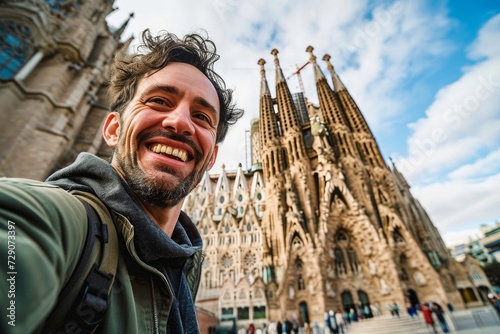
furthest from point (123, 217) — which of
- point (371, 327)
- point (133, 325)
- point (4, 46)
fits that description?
point (4, 46)

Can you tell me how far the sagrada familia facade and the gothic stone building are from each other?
0.08 metres

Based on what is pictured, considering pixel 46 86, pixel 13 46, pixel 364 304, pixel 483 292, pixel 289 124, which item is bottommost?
pixel 364 304

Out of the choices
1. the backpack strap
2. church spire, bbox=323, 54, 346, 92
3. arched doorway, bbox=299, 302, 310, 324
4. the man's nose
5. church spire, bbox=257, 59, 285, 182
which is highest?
church spire, bbox=323, 54, 346, 92

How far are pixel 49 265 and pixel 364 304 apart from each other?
16.8 metres

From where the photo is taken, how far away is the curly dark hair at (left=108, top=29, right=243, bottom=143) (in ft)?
4.78

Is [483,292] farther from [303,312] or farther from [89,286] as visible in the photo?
[89,286]

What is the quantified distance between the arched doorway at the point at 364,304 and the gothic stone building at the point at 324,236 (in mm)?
56

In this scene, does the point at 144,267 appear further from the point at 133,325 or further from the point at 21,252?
the point at 21,252

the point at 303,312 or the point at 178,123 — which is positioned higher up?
the point at 178,123

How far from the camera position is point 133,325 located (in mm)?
639

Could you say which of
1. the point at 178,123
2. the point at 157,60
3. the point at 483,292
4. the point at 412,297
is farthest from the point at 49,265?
the point at 483,292

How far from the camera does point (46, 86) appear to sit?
904 cm

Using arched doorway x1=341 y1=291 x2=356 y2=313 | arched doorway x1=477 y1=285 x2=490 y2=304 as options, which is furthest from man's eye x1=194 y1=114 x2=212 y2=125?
arched doorway x1=477 y1=285 x2=490 y2=304

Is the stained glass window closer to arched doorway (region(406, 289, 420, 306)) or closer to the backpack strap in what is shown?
the backpack strap
